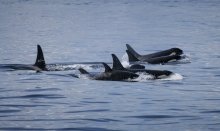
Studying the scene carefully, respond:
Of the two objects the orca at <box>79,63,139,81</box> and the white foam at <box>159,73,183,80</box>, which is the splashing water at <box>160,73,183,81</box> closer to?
the white foam at <box>159,73,183,80</box>

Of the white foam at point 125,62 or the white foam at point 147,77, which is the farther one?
the white foam at point 125,62

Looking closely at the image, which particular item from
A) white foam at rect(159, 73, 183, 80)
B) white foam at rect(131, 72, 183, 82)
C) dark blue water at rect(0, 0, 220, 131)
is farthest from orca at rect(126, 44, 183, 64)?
white foam at rect(131, 72, 183, 82)

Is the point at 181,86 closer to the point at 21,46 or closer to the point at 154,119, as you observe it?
the point at 154,119

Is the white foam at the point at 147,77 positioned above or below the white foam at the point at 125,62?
above

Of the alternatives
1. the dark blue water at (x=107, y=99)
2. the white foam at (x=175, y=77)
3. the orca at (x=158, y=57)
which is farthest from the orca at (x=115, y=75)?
the orca at (x=158, y=57)

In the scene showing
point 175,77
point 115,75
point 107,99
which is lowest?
point 107,99

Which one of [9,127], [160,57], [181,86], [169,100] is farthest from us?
[160,57]

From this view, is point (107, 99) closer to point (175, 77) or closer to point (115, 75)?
point (115, 75)

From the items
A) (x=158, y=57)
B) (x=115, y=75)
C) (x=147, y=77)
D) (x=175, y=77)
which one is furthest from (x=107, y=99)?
(x=158, y=57)

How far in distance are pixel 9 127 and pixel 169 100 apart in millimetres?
5632

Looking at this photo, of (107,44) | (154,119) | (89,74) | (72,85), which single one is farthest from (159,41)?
(154,119)

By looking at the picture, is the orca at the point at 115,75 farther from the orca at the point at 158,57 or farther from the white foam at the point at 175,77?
the orca at the point at 158,57

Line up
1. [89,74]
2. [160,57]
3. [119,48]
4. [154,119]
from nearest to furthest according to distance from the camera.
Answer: [154,119], [89,74], [160,57], [119,48]

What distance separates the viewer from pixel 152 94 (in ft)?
66.1
